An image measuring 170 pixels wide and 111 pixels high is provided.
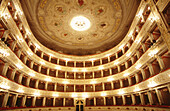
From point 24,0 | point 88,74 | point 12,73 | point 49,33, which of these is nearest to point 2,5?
point 24,0

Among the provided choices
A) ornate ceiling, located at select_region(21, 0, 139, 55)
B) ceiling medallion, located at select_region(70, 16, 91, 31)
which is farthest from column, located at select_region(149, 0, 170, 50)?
ceiling medallion, located at select_region(70, 16, 91, 31)

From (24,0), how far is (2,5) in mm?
6839

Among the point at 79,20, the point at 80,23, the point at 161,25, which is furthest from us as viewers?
the point at 80,23

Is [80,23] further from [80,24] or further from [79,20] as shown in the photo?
[79,20]

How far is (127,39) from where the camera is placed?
18.6 meters

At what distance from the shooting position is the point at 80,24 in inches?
798

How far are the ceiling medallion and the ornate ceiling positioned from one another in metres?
0.31

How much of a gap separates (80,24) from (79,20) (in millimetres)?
882

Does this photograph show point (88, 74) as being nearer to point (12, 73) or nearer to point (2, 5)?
point (12, 73)

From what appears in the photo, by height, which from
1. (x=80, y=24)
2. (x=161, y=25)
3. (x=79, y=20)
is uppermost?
(x=79, y=20)

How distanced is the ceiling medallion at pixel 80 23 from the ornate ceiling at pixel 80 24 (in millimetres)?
307

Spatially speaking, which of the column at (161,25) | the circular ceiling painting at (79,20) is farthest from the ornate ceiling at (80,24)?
the column at (161,25)

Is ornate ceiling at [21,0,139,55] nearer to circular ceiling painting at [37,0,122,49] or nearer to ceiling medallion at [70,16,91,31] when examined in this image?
circular ceiling painting at [37,0,122,49]

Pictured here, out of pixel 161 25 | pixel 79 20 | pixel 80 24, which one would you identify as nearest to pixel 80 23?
pixel 80 24
